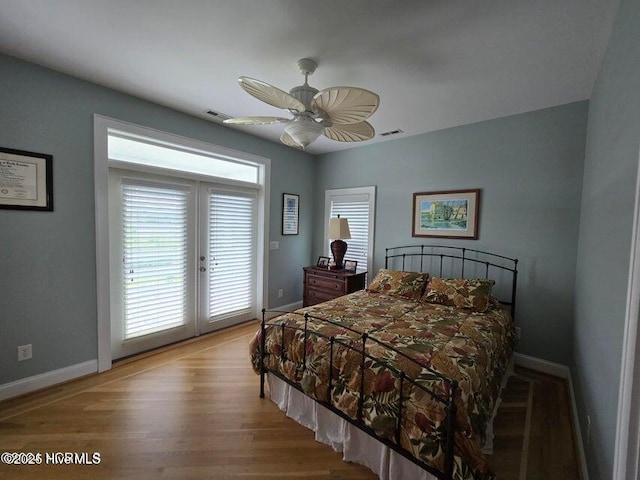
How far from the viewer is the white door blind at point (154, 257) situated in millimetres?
2870

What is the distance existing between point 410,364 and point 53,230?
9.79 ft

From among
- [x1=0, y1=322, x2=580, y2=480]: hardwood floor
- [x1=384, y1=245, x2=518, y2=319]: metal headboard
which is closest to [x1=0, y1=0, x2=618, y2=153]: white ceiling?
[x1=384, y1=245, x2=518, y2=319]: metal headboard

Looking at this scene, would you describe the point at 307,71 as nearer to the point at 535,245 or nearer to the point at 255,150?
the point at 255,150

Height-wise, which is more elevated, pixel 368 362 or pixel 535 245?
pixel 535 245

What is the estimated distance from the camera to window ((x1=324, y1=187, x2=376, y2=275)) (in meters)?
4.11

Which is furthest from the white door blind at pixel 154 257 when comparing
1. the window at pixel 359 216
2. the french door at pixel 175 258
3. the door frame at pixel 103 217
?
the window at pixel 359 216

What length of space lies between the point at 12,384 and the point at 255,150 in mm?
3297

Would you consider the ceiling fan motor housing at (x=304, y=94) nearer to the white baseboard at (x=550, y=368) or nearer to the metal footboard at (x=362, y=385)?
the metal footboard at (x=362, y=385)

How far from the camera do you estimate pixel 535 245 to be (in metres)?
2.87

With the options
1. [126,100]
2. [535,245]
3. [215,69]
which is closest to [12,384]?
[126,100]

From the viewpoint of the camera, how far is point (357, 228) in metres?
4.29

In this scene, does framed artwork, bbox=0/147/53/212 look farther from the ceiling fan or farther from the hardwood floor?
the ceiling fan

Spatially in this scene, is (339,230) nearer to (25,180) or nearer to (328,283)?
(328,283)

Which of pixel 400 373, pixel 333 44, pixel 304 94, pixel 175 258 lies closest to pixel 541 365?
pixel 400 373
